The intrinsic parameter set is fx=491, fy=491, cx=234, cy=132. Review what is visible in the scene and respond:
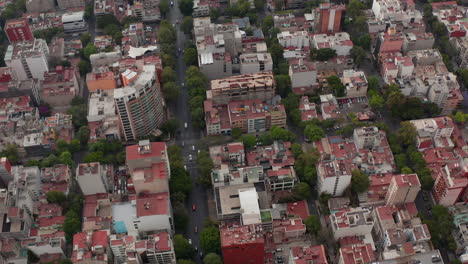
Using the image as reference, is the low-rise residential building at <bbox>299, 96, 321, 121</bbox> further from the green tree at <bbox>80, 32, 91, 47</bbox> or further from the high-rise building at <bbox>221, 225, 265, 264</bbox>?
the green tree at <bbox>80, 32, 91, 47</bbox>

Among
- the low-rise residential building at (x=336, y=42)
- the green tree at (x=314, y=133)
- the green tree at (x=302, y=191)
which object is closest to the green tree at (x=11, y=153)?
the green tree at (x=302, y=191)

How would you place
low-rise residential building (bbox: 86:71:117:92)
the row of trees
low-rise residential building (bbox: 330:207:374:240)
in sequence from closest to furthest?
low-rise residential building (bbox: 330:207:374:240) < the row of trees < low-rise residential building (bbox: 86:71:117:92)

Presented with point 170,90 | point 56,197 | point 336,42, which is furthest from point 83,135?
point 336,42

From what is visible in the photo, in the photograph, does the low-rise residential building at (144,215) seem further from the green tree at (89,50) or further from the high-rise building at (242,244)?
the green tree at (89,50)

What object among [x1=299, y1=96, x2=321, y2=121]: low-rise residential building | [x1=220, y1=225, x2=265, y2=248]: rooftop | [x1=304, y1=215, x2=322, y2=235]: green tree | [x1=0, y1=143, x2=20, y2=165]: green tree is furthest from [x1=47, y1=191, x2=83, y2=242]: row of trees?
[x1=299, y1=96, x2=321, y2=121]: low-rise residential building

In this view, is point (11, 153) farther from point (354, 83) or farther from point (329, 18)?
point (329, 18)
